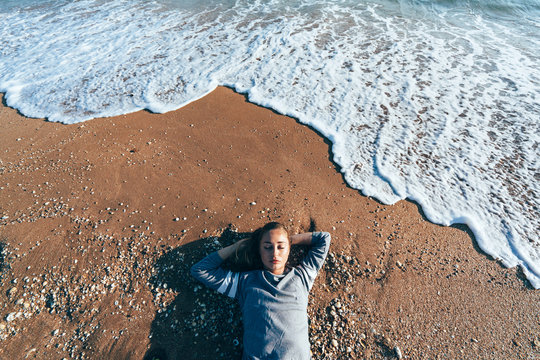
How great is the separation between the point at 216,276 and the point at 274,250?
3.05 ft

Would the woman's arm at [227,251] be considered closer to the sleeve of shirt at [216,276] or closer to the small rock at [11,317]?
the sleeve of shirt at [216,276]

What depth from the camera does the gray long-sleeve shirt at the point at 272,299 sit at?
3123mm

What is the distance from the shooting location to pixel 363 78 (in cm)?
802

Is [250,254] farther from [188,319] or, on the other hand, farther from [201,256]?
[188,319]

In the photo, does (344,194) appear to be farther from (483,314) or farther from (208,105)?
(208,105)

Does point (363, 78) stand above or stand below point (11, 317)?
above

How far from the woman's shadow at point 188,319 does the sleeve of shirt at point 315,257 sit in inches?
44.2

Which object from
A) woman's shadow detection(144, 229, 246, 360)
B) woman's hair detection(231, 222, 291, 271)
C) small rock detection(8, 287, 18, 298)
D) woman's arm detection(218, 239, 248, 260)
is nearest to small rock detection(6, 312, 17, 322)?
small rock detection(8, 287, 18, 298)

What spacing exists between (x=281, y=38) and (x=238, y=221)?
8.66 m

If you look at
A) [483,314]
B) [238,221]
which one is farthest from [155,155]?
[483,314]

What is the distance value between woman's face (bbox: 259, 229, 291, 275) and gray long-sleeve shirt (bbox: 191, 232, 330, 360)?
12 centimetres

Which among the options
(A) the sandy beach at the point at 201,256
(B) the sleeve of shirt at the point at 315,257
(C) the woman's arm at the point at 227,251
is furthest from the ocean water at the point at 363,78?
(C) the woman's arm at the point at 227,251

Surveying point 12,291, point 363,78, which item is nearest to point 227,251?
point 12,291

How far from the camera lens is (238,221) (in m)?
4.68
